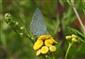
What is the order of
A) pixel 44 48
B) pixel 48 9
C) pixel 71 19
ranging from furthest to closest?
pixel 48 9 → pixel 71 19 → pixel 44 48

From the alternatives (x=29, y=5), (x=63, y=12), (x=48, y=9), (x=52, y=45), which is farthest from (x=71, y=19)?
(x=52, y=45)

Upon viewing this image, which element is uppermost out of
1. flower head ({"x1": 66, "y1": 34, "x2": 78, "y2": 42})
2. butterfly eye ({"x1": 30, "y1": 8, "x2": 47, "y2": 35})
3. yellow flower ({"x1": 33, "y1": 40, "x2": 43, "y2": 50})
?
butterfly eye ({"x1": 30, "y1": 8, "x2": 47, "y2": 35})

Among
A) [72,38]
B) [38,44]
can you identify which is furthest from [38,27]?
[72,38]

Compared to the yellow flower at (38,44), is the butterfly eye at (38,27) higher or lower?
higher

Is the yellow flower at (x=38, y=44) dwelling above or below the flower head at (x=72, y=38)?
below

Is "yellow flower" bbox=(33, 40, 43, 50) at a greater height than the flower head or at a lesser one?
lesser

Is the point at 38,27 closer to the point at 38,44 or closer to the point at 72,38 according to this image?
the point at 38,44

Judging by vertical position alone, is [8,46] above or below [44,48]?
below

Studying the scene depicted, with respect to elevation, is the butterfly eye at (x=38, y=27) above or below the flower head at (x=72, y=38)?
above

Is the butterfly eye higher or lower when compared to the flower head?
higher

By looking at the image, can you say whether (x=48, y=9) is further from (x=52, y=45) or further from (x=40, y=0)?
(x=52, y=45)

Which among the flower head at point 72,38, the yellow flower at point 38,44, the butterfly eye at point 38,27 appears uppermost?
the butterfly eye at point 38,27
